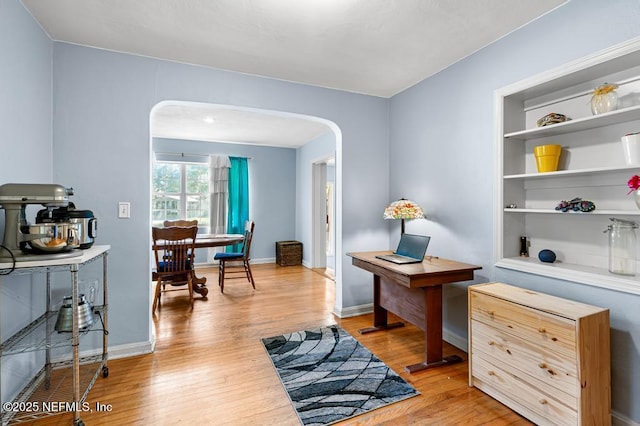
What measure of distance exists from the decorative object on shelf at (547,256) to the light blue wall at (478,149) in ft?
0.47

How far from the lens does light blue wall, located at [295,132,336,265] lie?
18.1ft

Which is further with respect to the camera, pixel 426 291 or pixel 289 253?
pixel 289 253

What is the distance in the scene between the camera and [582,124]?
6.12 ft

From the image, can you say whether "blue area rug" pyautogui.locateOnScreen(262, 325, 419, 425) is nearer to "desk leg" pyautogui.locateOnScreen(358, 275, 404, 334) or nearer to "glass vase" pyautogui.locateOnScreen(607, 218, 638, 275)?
"desk leg" pyautogui.locateOnScreen(358, 275, 404, 334)

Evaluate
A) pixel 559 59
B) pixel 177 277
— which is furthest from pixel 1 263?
pixel 559 59

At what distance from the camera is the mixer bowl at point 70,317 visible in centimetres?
189

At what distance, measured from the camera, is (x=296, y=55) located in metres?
2.58

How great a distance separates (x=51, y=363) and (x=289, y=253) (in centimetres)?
422

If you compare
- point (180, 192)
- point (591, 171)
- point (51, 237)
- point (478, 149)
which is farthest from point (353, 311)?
point (180, 192)

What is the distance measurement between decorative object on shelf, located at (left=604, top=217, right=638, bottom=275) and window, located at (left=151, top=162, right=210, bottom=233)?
19.5ft

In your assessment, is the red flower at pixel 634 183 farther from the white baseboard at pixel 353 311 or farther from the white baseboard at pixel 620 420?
the white baseboard at pixel 353 311

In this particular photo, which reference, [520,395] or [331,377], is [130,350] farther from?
[520,395]

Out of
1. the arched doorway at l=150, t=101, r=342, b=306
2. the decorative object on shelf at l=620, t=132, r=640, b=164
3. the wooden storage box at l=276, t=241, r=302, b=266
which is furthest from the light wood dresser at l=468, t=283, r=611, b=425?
the wooden storage box at l=276, t=241, r=302, b=266

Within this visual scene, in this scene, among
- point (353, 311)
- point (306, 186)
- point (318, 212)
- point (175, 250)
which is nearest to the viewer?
point (353, 311)
